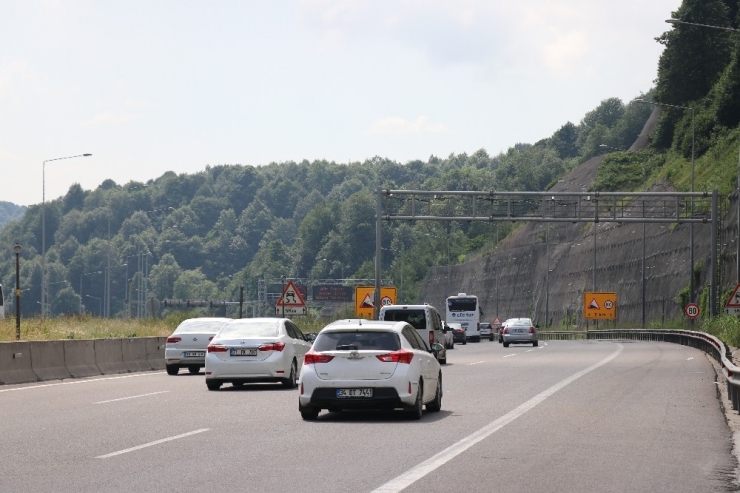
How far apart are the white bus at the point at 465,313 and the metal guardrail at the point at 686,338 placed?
952cm

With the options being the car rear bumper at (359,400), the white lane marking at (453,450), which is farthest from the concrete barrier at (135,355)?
the car rear bumper at (359,400)

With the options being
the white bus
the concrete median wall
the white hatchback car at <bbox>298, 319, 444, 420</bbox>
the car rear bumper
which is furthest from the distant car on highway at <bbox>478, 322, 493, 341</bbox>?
the car rear bumper

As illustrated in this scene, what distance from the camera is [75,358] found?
3148cm

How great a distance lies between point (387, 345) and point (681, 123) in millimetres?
105265

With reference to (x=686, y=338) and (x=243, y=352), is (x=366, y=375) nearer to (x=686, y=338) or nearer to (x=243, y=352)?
(x=243, y=352)

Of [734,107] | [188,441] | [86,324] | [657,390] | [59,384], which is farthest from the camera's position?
[734,107]

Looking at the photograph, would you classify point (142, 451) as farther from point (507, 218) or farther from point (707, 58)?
point (707, 58)

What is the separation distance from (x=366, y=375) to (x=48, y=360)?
13.4 metres

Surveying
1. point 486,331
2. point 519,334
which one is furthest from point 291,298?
point 486,331

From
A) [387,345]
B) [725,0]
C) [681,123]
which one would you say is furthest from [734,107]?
[387,345]

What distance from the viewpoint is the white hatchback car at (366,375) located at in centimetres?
1842

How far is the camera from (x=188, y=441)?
15367mm

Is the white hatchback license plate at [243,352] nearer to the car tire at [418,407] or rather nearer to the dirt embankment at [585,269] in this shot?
the car tire at [418,407]

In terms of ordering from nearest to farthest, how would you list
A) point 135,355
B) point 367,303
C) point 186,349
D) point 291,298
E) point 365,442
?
point 365,442
point 186,349
point 135,355
point 291,298
point 367,303
